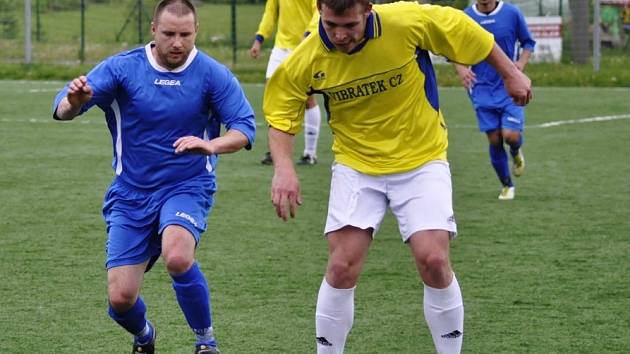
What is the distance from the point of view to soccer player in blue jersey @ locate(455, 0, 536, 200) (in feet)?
38.3

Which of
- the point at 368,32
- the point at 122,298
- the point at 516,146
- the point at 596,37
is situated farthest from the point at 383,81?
the point at 596,37

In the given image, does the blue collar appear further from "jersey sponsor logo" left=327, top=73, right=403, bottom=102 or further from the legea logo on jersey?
the legea logo on jersey

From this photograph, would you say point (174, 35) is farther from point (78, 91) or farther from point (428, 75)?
point (428, 75)

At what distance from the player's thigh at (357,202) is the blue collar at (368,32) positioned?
1.95 ft

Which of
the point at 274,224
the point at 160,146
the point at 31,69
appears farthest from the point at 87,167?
the point at 31,69

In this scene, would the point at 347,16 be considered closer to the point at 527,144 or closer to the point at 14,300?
the point at 14,300

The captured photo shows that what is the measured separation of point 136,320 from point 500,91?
628cm

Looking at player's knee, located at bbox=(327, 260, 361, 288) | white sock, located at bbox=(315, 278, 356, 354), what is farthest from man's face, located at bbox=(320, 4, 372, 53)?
white sock, located at bbox=(315, 278, 356, 354)

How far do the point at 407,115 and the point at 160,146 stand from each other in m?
1.21

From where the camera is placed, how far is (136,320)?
20.5ft

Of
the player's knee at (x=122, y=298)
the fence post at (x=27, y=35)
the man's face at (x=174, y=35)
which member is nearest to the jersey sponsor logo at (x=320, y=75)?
the man's face at (x=174, y=35)

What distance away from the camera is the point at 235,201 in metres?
11.4

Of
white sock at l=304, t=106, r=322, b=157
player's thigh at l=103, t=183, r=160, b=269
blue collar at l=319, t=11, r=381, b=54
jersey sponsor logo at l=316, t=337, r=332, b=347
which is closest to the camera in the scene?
blue collar at l=319, t=11, r=381, b=54

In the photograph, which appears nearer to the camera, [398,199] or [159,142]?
[398,199]
